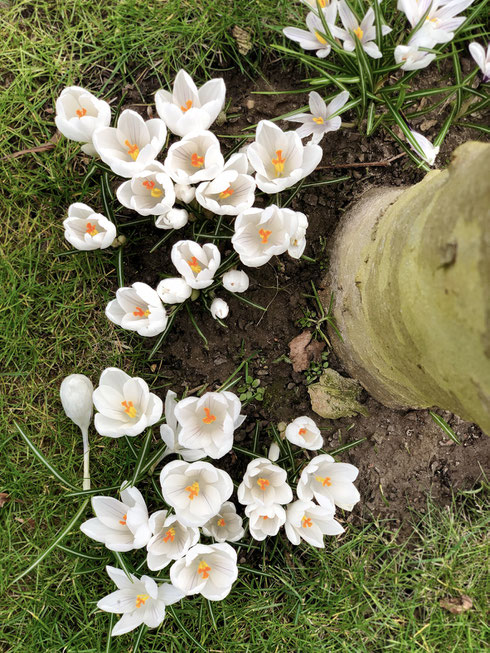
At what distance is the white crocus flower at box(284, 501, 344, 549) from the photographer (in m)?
1.73

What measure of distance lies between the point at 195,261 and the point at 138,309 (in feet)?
0.79

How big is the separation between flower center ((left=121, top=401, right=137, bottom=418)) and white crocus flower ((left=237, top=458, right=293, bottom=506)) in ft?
1.37

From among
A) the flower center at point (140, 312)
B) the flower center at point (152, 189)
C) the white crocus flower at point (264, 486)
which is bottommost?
the white crocus flower at point (264, 486)

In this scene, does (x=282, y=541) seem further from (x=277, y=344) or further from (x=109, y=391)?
(x=109, y=391)

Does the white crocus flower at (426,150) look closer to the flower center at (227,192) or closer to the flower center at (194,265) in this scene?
the flower center at (227,192)

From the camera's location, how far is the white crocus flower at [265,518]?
5.66 feet

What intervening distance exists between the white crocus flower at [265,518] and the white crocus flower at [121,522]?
342mm

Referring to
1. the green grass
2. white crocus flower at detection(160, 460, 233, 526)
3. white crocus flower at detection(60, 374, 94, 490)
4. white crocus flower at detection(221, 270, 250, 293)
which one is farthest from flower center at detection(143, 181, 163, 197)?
white crocus flower at detection(160, 460, 233, 526)

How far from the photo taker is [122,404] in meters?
1.65

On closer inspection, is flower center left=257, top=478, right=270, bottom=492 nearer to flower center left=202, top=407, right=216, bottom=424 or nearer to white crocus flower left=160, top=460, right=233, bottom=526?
white crocus flower left=160, top=460, right=233, bottom=526

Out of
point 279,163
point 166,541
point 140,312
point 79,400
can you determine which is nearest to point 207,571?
point 166,541

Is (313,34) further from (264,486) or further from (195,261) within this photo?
(264,486)

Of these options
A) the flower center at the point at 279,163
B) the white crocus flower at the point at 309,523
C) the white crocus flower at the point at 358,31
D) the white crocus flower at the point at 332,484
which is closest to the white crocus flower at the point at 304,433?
the white crocus flower at the point at 332,484

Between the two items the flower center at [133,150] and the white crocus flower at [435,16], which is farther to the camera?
the flower center at [133,150]
